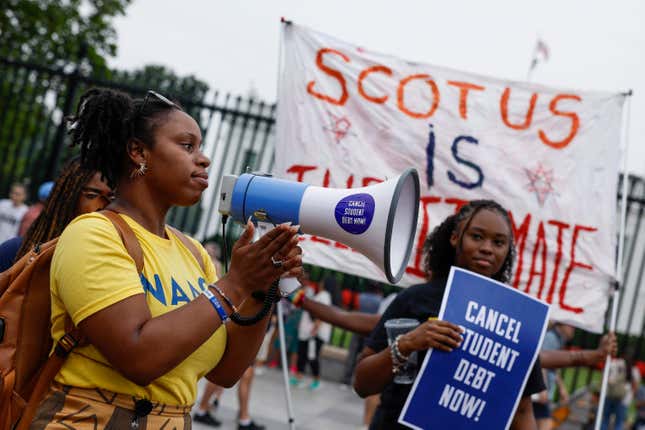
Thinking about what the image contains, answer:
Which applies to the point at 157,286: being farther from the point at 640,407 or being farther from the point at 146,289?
the point at 640,407

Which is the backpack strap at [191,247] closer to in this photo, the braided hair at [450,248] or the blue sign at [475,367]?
the blue sign at [475,367]

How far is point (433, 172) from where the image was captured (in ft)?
12.7

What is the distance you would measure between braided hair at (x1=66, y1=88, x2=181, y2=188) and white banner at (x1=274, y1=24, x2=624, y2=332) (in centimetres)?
192

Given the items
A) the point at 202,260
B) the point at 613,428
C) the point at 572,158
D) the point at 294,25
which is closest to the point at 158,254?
the point at 202,260

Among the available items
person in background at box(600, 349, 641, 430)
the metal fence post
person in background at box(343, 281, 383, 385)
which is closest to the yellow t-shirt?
the metal fence post

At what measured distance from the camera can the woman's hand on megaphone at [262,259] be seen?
1534 mm

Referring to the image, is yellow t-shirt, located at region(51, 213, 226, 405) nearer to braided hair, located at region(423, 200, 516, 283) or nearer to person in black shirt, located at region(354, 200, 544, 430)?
person in black shirt, located at region(354, 200, 544, 430)

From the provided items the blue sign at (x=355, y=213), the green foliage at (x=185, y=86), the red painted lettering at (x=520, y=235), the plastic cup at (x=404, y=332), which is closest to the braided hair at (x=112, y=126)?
the blue sign at (x=355, y=213)

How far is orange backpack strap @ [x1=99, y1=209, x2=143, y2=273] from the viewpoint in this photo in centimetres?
156

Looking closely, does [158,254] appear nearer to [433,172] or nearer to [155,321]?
[155,321]

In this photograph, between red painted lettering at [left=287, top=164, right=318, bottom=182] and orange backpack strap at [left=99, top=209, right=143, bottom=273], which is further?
red painted lettering at [left=287, top=164, right=318, bottom=182]

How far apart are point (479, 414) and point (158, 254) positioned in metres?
1.24

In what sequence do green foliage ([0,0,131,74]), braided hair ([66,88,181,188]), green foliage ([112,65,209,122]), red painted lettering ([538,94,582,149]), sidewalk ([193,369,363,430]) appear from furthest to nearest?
green foliage ([0,0,131,74]) → green foliage ([112,65,209,122]) → sidewalk ([193,369,363,430]) → red painted lettering ([538,94,582,149]) → braided hair ([66,88,181,188])

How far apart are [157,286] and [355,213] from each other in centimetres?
53
